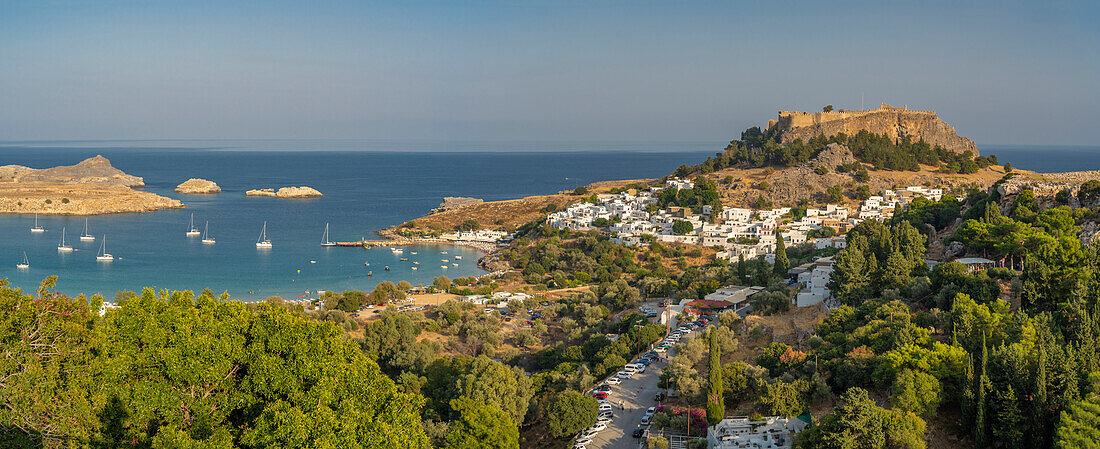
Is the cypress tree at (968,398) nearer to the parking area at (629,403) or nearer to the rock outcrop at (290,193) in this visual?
the parking area at (629,403)

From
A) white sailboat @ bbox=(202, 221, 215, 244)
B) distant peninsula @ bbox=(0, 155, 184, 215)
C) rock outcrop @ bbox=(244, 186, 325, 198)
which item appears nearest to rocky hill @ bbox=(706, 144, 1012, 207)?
white sailboat @ bbox=(202, 221, 215, 244)

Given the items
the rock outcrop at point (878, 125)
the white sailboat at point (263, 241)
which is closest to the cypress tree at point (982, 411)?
the white sailboat at point (263, 241)

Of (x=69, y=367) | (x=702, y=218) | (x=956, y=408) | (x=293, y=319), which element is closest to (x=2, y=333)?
(x=69, y=367)

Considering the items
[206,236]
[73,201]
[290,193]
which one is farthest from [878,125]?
[73,201]

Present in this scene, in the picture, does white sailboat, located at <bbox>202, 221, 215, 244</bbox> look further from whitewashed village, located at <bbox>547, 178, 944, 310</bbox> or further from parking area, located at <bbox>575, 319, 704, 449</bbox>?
parking area, located at <bbox>575, 319, 704, 449</bbox>

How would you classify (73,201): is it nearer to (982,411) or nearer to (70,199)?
(70,199)
